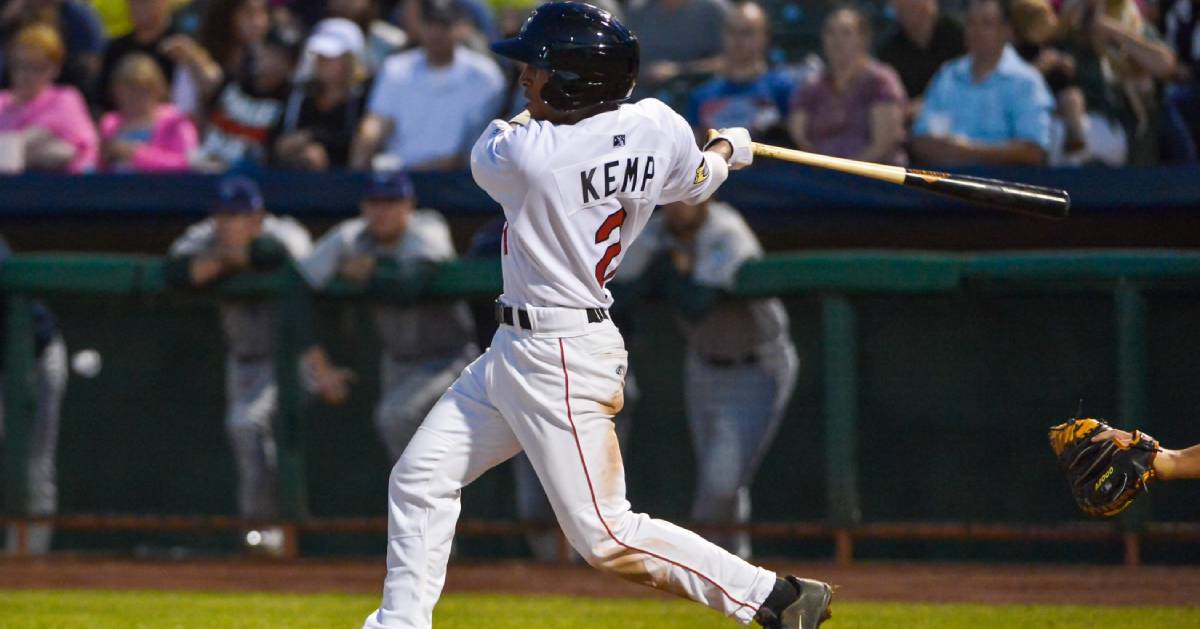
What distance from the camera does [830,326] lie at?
7.01 metres

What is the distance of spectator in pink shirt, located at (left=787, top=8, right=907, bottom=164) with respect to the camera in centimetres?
763

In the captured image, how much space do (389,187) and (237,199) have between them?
0.68 metres

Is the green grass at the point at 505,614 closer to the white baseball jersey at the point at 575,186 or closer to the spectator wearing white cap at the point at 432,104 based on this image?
the white baseball jersey at the point at 575,186

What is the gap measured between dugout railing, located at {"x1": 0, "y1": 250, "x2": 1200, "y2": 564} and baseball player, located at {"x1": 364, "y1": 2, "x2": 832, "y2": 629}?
8.65 ft

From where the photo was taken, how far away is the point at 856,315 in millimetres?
7035

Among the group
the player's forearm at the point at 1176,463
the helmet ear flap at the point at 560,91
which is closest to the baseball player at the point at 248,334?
the helmet ear flap at the point at 560,91

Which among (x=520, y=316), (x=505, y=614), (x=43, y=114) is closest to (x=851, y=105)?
(x=505, y=614)

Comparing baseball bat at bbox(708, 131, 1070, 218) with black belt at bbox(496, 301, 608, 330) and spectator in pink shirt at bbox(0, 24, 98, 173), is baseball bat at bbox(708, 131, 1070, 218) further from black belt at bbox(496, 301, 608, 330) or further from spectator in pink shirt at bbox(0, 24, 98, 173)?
spectator in pink shirt at bbox(0, 24, 98, 173)

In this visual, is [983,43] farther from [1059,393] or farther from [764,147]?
[764,147]

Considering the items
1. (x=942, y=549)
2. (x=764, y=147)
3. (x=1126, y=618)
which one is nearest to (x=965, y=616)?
(x=1126, y=618)

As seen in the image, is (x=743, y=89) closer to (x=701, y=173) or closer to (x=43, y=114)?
(x=43, y=114)

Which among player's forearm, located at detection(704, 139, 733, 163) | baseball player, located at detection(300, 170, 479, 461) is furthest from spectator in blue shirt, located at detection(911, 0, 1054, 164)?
player's forearm, located at detection(704, 139, 733, 163)

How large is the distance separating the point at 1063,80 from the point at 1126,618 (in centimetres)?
291

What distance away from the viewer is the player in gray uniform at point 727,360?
7.08m
